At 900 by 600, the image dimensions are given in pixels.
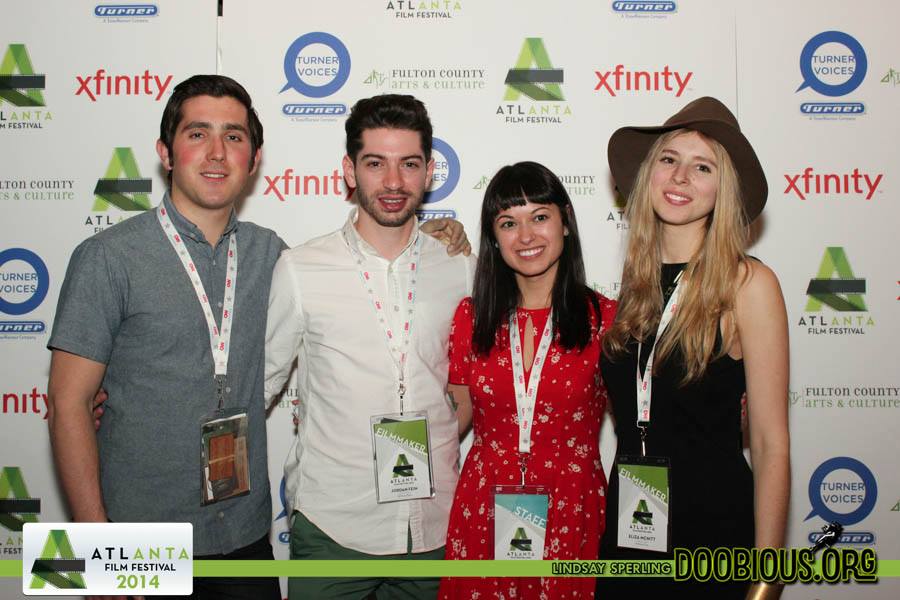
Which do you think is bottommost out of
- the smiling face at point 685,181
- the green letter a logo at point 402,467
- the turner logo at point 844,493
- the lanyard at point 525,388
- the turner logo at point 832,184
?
the turner logo at point 844,493

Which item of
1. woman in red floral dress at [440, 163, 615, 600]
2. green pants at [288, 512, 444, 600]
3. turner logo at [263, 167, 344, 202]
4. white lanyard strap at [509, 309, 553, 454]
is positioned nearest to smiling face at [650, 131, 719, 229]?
woman in red floral dress at [440, 163, 615, 600]

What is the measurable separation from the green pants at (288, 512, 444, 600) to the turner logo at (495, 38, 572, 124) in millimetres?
1819

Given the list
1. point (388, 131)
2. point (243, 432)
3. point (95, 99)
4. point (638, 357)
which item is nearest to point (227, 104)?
point (388, 131)

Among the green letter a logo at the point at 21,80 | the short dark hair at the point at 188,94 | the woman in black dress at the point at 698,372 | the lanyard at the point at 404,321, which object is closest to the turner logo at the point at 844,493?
Answer: the woman in black dress at the point at 698,372

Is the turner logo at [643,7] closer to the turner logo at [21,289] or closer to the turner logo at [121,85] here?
the turner logo at [121,85]

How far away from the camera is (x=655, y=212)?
1970mm

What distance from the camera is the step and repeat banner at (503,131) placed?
2.89 m

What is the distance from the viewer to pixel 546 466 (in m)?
1.94

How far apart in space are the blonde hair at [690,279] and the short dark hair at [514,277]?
133 millimetres

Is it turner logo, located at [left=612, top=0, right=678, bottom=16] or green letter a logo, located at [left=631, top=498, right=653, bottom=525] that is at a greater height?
turner logo, located at [left=612, top=0, right=678, bottom=16]

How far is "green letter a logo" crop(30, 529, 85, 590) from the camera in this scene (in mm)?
1922

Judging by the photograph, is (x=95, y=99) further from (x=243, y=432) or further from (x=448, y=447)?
(x=448, y=447)

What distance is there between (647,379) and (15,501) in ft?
9.03

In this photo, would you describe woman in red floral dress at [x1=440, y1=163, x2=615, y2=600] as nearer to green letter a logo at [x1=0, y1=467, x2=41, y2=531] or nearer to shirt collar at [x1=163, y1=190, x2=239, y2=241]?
shirt collar at [x1=163, y1=190, x2=239, y2=241]
